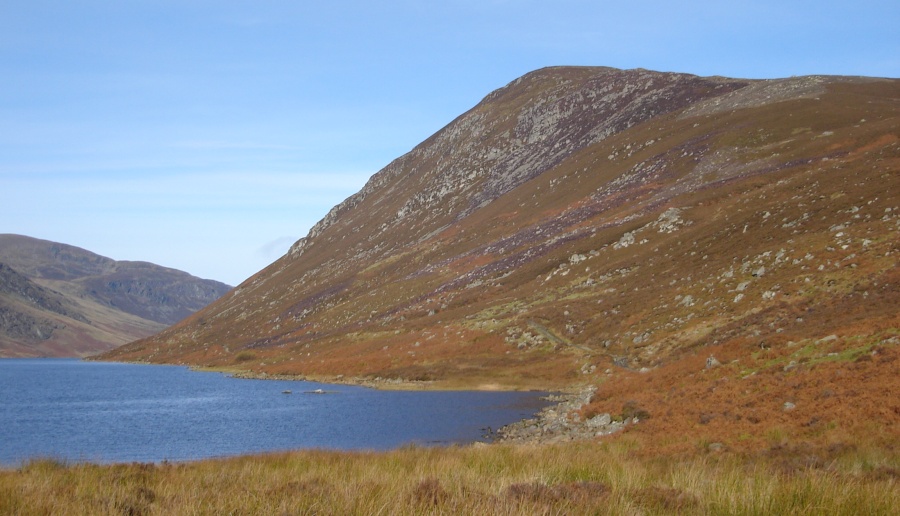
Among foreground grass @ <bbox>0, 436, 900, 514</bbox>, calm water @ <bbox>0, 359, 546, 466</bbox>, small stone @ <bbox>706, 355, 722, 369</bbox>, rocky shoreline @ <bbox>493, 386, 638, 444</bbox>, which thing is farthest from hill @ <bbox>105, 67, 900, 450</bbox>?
foreground grass @ <bbox>0, 436, 900, 514</bbox>

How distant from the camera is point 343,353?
4126 inches

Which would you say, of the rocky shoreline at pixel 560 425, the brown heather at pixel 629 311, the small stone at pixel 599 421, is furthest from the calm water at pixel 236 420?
the brown heather at pixel 629 311

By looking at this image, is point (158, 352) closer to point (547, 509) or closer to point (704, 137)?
point (704, 137)

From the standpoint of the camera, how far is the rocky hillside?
168 ft

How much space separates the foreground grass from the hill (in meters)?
11.6

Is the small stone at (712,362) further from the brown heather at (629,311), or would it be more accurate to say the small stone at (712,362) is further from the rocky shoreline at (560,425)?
the rocky shoreline at (560,425)

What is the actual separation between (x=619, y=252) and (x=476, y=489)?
84.2m

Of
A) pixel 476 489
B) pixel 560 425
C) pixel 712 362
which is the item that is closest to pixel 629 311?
pixel 712 362

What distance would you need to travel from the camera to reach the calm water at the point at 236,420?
136ft

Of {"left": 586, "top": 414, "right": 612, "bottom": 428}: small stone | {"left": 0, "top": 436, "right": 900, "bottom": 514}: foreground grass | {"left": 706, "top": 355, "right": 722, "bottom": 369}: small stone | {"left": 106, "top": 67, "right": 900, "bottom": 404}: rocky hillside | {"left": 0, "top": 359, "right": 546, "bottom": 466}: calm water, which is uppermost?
{"left": 106, "top": 67, "right": 900, "bottom": 404}: rocky hillside

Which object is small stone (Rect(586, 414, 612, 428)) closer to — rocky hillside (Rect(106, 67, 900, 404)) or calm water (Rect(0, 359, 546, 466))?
rocky hillside (Rect(106, 67, 900, 404))

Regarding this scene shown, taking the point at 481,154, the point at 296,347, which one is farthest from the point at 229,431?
the point at 481,154

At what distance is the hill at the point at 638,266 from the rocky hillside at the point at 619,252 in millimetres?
377

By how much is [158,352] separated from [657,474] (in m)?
206
